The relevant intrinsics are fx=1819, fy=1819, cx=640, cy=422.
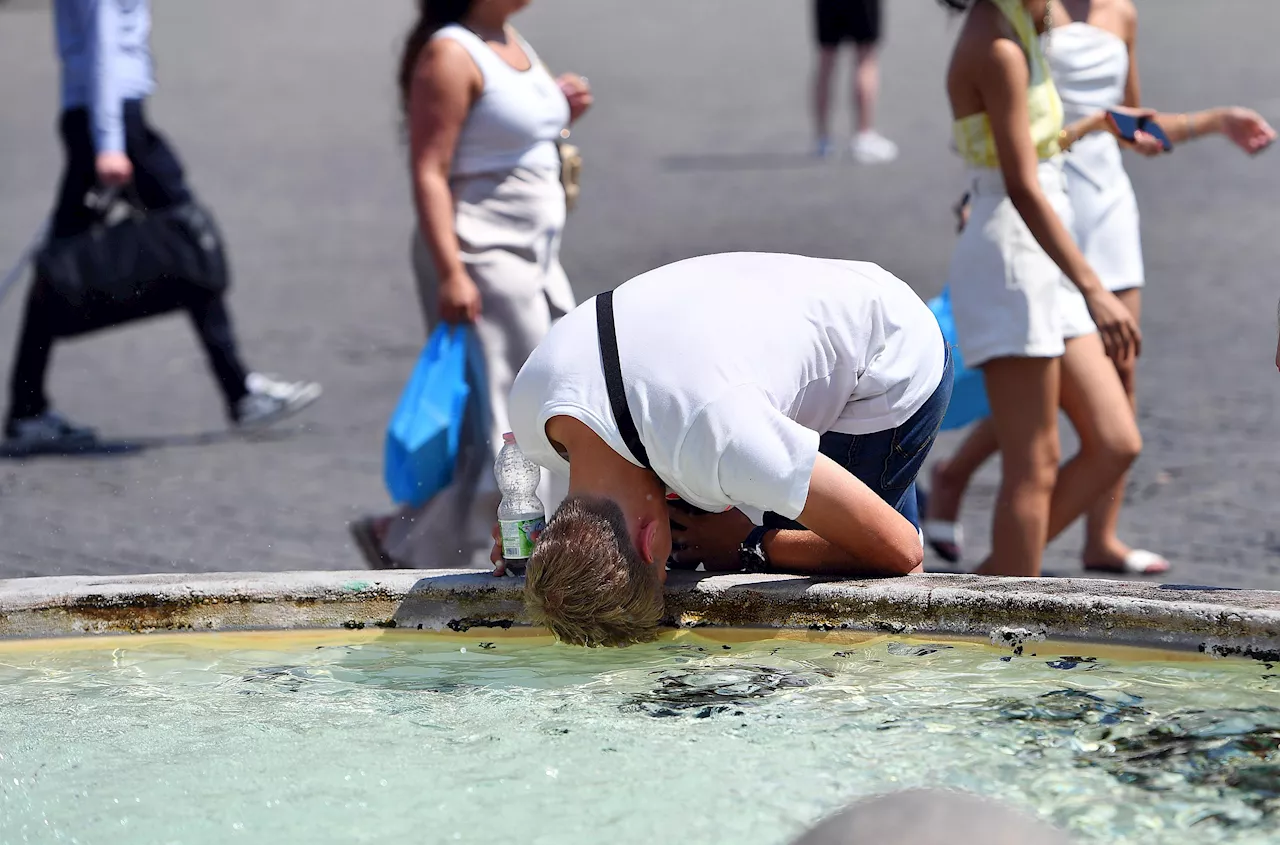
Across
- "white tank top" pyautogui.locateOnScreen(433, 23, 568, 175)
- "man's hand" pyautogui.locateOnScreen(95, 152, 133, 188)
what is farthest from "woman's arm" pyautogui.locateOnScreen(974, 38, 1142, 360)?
"man's hand" pyautogui.locateOnScreen(95, 152, 133, 188)

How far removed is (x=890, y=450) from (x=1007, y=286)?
36.6 inches

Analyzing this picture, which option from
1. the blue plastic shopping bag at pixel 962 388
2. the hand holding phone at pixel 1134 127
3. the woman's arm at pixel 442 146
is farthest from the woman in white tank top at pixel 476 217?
the hand holding phone at pixel 1134 127

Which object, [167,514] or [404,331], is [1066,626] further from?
[404,331]

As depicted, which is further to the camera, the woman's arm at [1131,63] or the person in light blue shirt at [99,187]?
the person in light blue shirt at [99,187]

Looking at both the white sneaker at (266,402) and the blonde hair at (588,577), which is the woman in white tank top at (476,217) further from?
the white sneaker at (266,402)

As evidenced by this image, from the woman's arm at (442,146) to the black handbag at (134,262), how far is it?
93.8 inches

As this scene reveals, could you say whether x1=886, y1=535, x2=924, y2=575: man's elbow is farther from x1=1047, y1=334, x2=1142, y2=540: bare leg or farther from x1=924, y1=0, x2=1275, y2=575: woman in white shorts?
x1=924, y1=0, x2=1275, y2=575: woman in white shorts

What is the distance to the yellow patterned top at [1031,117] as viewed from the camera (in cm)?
445

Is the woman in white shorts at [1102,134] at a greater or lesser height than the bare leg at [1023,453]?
greater

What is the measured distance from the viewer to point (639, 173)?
1238 centimetres

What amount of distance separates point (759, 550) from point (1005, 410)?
1.01 m

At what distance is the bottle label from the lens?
388 centimetres

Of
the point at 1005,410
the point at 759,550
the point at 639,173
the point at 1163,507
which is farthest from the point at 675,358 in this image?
the point at 639,173

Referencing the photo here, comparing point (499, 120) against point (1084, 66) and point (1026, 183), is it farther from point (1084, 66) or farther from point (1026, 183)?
point (1084, 66)
